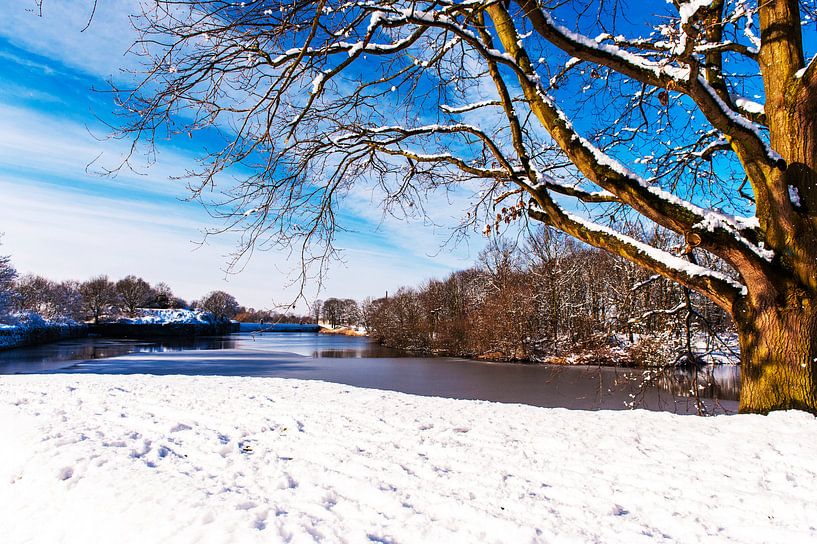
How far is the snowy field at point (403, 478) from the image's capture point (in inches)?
88.0

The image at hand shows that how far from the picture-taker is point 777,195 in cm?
428

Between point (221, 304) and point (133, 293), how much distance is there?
13555 millimetres

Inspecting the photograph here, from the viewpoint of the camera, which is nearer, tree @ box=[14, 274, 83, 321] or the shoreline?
the shoreline

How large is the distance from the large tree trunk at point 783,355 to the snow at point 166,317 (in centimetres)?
6130

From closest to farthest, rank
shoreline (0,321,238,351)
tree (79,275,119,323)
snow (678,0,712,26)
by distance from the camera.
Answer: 1. snow (678,0,712,26)
2. shoreline (0,321,238,351)
3. tree (79,275,119,323)

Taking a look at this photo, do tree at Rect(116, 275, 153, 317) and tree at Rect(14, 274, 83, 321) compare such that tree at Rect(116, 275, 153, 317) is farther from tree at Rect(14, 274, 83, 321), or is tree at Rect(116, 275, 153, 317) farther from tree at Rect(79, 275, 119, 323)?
tree at Rect(14, 274, 83, 321)

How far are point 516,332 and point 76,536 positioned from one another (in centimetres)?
2504

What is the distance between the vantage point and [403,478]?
295 centimetres

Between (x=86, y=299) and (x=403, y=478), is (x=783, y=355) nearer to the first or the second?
(x=403, y=478)

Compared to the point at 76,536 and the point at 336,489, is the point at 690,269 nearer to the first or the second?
the point at 336,489

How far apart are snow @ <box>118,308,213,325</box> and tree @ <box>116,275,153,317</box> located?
12.2 feet

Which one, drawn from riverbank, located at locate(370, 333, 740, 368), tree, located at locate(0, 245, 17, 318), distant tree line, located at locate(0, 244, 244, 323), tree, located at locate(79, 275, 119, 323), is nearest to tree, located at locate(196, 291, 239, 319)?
distant tree line, located at locate(0, 244, 244, 323)

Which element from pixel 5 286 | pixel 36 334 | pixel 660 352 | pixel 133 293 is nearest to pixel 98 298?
pixel 133 293

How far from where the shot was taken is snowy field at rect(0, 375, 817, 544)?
88.0 inches
